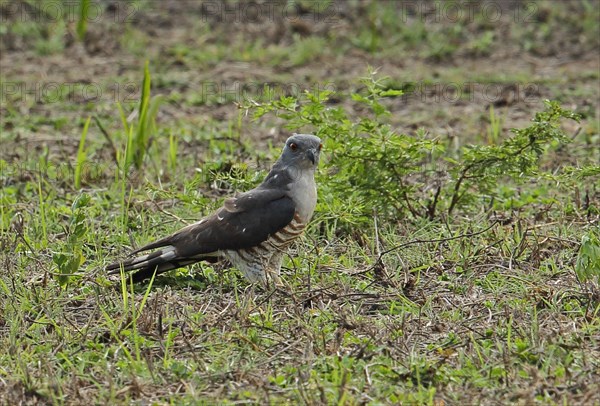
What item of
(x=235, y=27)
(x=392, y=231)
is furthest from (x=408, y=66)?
(x=392, y=231)

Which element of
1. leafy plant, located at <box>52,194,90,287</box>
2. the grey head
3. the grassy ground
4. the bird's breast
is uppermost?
the grey head

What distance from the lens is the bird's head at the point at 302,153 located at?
6.14m

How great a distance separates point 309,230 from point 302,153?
916 millimetres

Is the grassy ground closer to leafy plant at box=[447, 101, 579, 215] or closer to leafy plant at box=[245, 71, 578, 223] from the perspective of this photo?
leafy plant at box=[245, 71, 578, 223]

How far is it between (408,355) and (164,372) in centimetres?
114

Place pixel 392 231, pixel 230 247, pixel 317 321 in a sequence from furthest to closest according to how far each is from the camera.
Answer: pixel 392 231 < pixel 230 247 < pixel 317 321

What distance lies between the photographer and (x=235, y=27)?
12.6 meters

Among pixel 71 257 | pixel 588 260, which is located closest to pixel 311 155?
pixel 71 257

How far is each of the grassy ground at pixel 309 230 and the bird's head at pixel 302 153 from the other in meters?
0.54

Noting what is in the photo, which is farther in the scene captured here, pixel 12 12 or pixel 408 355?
pixel 12 12

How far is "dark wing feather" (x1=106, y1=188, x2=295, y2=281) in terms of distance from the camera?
233 inches

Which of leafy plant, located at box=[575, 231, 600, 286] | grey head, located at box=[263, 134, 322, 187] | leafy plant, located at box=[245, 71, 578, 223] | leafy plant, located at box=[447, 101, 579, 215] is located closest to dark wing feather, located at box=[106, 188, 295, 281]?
grey head, located at box=[263, 134, 322, 187]

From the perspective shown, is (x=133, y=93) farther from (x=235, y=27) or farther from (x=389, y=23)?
(x=389, y=23)

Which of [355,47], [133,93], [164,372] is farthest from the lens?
[355,47]
